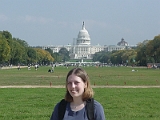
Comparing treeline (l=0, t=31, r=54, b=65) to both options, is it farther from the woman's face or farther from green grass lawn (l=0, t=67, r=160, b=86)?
the woman's face

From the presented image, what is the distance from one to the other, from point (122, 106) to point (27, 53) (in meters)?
140

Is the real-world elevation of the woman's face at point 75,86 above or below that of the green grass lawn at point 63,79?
above

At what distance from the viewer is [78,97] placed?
4738mm

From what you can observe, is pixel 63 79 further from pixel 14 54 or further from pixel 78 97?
pixel 14 54

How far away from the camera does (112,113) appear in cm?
1288

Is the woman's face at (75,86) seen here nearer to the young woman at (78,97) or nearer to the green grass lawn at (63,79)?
the young woman at (78,97)

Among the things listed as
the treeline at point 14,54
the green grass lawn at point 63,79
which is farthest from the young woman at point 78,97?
the treeline at point 14,54

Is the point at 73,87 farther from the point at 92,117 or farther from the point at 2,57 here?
the point at 2,57

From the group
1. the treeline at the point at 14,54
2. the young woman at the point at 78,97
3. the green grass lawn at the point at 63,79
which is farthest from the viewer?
the treeline at the point at 14,54

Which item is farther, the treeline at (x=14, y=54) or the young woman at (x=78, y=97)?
the treeline at (x=14, y=54)

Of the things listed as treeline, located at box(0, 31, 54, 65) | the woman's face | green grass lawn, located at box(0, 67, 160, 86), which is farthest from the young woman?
treeline, located at box(0, 31, 54, 65)

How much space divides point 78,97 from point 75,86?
0.14 meters

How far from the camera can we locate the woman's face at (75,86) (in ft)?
15.4

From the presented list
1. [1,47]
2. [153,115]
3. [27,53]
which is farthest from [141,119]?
[27,53]
